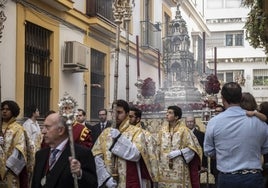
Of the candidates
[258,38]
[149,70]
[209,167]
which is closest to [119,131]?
[209,167]

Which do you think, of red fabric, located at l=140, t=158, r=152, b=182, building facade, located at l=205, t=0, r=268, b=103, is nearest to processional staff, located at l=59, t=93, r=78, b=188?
red fabric, located at l=140, t=158, r=152, b=182

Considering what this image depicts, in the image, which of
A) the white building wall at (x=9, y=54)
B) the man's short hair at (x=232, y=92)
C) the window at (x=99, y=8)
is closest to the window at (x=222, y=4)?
the window at (x=99, y=8)

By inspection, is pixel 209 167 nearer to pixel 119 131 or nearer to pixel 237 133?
pixel 119 131

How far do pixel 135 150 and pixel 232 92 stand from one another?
6.32 feet

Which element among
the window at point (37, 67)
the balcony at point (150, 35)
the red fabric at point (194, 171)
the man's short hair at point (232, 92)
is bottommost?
the red fabric at point (194, 171)

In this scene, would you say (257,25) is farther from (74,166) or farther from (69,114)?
(74,166)

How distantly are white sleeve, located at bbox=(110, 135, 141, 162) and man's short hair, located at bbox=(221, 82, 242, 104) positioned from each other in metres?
1.79

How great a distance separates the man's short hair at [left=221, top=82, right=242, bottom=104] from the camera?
16.0ft

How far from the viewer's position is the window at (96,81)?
14.7 m

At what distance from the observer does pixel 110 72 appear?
1581 cm

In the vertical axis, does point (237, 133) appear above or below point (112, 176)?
above

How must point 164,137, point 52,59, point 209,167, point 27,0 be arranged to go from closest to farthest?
point 164,137 → point 209,167 → point 27,0 → point 52,59

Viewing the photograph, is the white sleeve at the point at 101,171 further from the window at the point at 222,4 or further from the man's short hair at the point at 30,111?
the window at the point at 222,4

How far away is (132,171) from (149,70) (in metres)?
13.9
